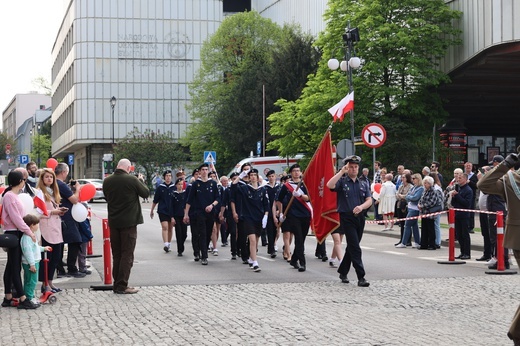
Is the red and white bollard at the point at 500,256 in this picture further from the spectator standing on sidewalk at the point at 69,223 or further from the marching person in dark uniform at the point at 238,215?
the spectator standing on sidewalk at the point at 69,223

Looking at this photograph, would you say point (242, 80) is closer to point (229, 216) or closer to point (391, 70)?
point (391, 70)

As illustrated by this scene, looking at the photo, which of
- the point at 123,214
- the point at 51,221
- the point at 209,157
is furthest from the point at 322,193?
the point at 209,157

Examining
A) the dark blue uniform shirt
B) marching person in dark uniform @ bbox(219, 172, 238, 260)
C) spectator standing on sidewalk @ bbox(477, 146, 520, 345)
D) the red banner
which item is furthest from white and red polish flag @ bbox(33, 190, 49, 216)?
marching person in dark uniform @ bbox(219, 172, 238, 260)

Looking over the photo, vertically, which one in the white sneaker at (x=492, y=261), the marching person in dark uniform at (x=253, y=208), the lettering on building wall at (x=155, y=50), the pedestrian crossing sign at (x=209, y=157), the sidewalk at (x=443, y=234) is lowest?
the sidewalk at (x=443, y=234)

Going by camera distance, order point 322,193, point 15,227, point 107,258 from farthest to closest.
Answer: point 322,193 < point 107,258 < point 15,227

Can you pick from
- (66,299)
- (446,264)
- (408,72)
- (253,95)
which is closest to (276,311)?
(66,299)

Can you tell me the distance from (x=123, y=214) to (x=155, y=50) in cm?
7769

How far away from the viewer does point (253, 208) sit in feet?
53.8

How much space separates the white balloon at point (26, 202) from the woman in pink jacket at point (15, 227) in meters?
0.07

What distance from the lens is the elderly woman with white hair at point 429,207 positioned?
20.8 m

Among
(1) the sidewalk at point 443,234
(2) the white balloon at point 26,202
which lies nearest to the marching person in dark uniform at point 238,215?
(1) the sidewalk at point 443,234

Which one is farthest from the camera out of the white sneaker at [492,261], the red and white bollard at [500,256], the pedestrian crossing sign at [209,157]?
the pedestrian crossing sign at [209,157]

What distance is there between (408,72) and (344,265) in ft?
96.5

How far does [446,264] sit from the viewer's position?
16734 millimetres
